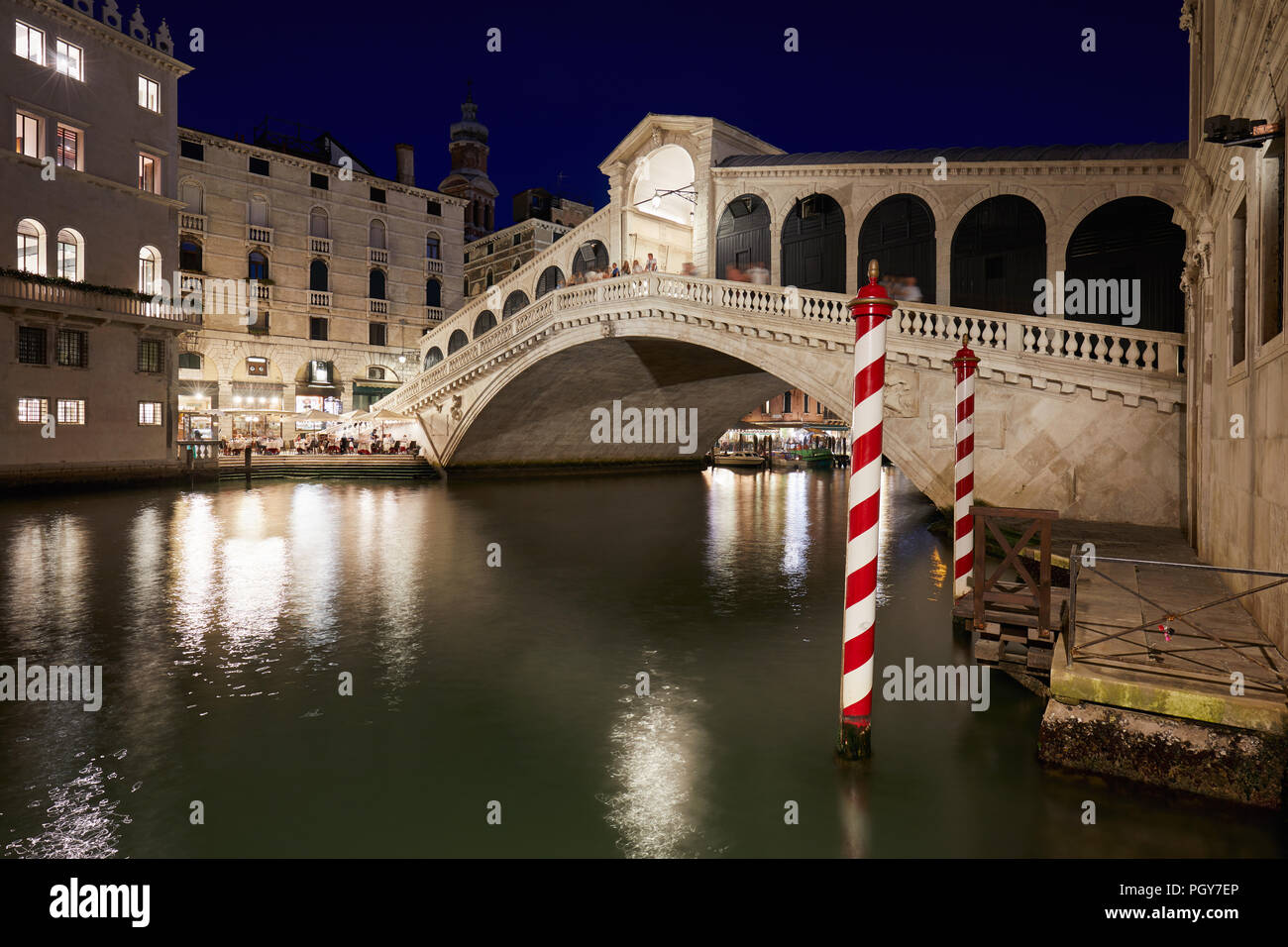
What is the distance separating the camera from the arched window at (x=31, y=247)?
21031mm

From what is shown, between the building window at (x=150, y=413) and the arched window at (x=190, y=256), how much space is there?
1056cm

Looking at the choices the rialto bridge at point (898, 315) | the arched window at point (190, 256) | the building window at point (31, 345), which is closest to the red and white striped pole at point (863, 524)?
the rialto bridge at point (898, 315)

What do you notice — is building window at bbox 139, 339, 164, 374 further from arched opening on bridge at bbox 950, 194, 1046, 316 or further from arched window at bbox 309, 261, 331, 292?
arched opening on bridge at bbox 950, 194, 1046, 316

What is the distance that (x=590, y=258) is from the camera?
94.2 feet

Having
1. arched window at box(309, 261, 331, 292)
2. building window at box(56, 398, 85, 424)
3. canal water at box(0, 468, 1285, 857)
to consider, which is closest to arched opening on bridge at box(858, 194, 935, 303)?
canal water at box(0, 468, 1285, 857)

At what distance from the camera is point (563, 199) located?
161 ft

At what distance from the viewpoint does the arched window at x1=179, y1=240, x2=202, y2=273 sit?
105ft

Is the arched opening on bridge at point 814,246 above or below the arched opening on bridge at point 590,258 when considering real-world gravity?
below

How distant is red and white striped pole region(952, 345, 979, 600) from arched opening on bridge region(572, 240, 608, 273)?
21041mm

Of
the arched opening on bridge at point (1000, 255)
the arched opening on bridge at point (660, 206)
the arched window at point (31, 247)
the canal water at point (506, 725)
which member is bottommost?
the canal water at point (506, 725)

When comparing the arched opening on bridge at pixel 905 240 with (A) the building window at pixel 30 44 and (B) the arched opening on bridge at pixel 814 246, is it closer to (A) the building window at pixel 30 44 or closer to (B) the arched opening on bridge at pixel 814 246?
(B) the arched opening on bridge at pixel 814 246

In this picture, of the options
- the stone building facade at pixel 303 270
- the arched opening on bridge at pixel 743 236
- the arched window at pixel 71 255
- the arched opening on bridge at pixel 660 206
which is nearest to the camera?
the arched opening on bridge at pixel 743 236

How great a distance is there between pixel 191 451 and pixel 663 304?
1638 cm
